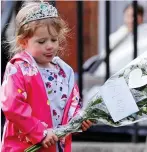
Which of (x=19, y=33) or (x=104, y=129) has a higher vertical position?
(x=19, y=33)

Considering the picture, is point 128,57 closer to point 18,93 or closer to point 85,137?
point 85,137

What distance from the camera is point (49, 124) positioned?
4703 millimetres

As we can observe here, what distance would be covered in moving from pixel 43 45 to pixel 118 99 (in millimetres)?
550

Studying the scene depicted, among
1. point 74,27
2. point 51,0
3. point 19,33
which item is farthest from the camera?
point 74,27

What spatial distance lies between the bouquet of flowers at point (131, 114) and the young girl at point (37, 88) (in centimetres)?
5

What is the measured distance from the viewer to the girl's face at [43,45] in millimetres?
4695

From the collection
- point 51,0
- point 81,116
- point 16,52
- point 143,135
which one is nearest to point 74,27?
point 51,0

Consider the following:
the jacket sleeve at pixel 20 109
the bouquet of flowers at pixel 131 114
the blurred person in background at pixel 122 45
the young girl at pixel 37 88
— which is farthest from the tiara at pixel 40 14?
the blurred person in background at pixel 122 45

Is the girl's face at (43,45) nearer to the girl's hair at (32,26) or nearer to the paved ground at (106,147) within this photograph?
the girl's hair at (32,26)

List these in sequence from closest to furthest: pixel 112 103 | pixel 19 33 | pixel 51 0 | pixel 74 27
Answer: pixel 112 103 < pixel 19 33 < pixel 51 0 < pixel 74 27

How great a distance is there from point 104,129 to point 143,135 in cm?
36

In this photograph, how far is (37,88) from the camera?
4.64 meters

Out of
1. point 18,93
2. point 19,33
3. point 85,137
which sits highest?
point 19,33

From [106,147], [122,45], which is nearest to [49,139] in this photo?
[106,147]
